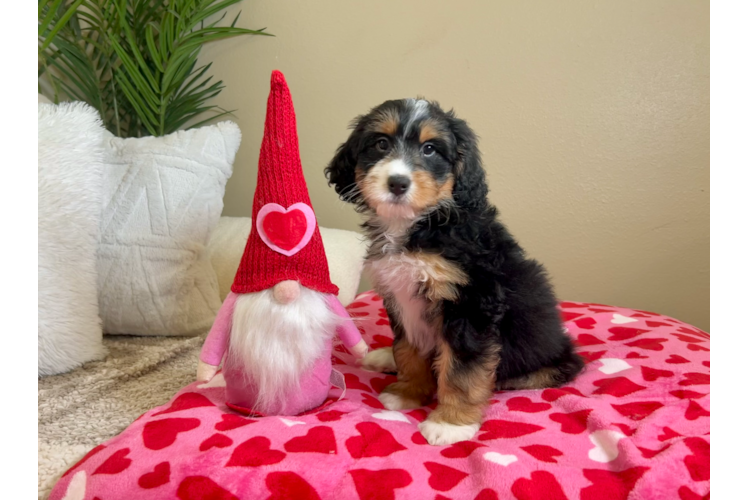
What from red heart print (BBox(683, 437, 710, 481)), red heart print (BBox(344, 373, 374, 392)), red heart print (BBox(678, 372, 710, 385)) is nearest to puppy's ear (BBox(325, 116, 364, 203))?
red heart print (BBox(344, 373, 374, 392))

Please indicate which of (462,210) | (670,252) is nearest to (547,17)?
(670,252)

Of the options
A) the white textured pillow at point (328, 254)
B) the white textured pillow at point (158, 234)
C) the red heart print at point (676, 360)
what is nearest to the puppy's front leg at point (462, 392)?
the red heart print at point (676, 360)

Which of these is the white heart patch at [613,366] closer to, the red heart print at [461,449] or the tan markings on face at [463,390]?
the tan markings on face at [463,390]

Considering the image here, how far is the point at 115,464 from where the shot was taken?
128 centimetres

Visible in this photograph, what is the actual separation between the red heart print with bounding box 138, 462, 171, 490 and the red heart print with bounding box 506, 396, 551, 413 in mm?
1128

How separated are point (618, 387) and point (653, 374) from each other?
0.62ft

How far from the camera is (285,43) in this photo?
3.24 m

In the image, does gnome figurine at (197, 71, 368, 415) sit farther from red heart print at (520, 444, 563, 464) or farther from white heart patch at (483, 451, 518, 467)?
red heart print at (520, 444, 563, 464)

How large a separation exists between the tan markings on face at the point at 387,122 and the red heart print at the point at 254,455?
3.51 ft

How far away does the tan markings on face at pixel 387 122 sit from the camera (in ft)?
5.52

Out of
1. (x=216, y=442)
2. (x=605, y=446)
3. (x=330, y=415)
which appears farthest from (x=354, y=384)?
(x=605, y=446)

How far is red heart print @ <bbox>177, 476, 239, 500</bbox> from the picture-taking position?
3.96 ft

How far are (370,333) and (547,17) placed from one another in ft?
6.61
